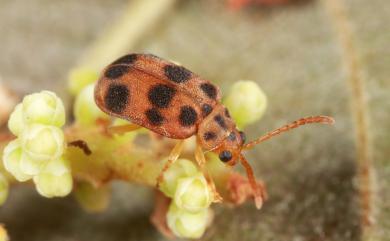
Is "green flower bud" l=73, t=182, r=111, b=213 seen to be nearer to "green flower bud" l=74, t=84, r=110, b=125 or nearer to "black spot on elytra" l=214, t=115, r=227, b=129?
"green flower bud" l=74, t=84, r=110, b=125

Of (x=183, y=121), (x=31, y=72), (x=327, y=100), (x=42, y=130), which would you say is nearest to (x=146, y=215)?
(x=183, y=121)

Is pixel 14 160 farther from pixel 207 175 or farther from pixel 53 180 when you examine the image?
pixel 207 175

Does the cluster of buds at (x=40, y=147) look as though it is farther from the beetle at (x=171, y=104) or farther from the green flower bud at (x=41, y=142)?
the beetle at (x=171, y=104)

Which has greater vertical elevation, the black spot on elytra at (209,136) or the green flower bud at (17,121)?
the green flower bud at (17,121)

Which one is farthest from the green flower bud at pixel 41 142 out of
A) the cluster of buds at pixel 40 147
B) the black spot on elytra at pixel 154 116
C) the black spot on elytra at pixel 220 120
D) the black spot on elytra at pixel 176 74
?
the black spot on elytra at pixel 220 120

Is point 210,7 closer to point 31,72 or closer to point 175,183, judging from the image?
point 31,72

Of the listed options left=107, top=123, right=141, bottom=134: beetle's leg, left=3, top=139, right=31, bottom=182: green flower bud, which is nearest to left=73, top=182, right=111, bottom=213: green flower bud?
left=107, top=123, right=141, bottom=134: beetle's leg
